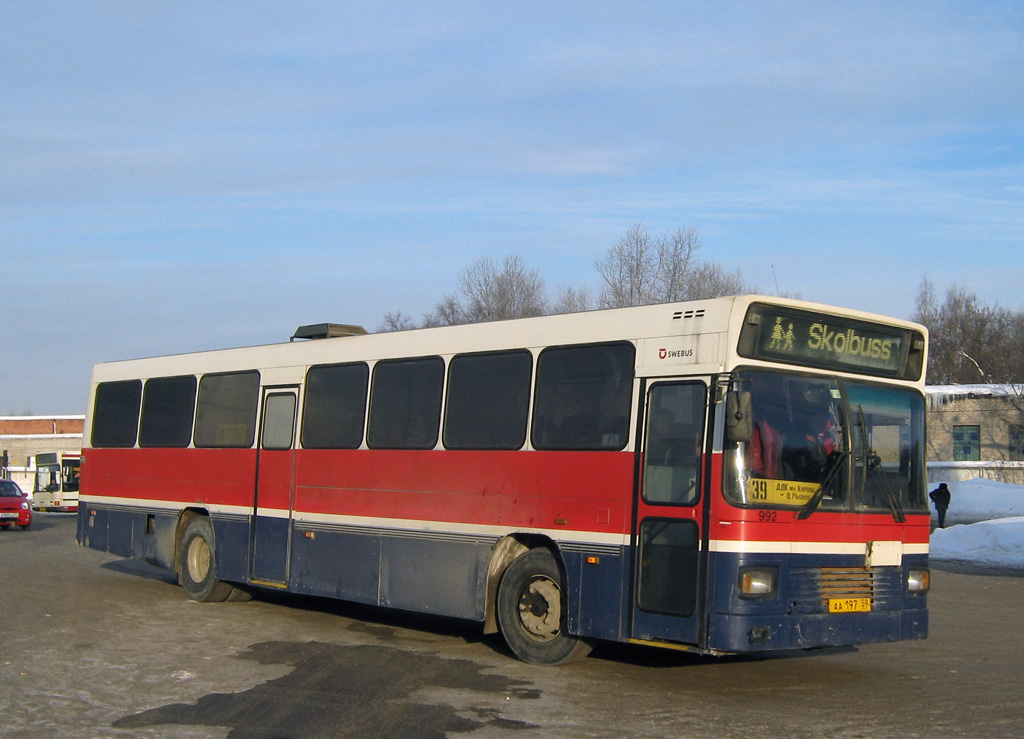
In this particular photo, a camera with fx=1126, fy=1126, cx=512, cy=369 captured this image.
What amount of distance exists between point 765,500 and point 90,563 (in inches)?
646

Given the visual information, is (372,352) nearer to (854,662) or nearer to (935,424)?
(854,662)

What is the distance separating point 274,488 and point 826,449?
7496mm

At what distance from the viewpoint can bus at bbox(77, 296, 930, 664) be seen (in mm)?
9219

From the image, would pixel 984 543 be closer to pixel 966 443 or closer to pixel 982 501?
pixel 982 501

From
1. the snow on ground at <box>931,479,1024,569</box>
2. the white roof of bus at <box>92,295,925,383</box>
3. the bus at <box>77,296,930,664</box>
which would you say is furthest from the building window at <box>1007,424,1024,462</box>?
the bus at <box>77,296,930,664</box>

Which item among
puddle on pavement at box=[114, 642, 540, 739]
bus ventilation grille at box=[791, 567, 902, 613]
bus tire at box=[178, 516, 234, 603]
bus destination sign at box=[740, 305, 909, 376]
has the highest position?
bus destination sign at box=[740, 305, 909, 376]

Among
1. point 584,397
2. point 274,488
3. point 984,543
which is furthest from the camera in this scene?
point 984,543

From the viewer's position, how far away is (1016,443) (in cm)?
5500

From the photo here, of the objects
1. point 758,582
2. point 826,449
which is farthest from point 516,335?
point 758,582

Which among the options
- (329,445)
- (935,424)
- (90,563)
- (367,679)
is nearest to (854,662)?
(367,679)

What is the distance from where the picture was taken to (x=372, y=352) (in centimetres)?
1325

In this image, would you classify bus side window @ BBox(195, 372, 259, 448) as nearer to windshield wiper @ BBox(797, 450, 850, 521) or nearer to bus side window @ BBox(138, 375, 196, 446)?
bus side window @ BBox(138, 375, 196, 446)

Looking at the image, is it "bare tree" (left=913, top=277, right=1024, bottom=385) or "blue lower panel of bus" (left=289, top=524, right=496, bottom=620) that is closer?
"blue lower panel of bus" (left=289, top=524, right=496, bottom=620)

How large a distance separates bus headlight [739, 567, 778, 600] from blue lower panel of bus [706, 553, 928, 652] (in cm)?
3
